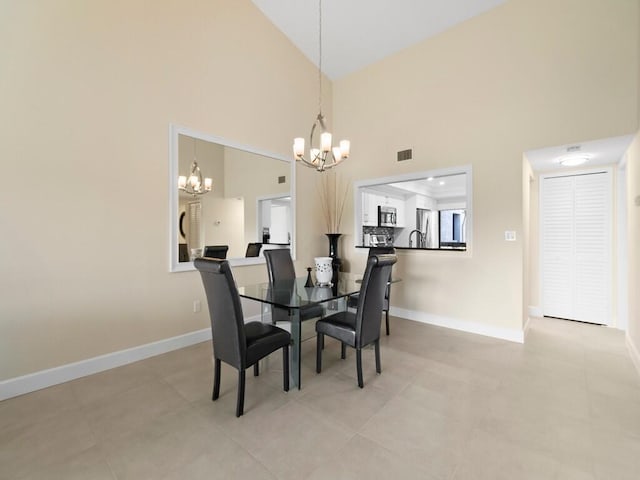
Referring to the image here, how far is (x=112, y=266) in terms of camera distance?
8.92 ft

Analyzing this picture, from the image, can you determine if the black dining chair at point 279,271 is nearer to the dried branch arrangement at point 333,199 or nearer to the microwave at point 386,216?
the dried branch arrangement at point 333,199

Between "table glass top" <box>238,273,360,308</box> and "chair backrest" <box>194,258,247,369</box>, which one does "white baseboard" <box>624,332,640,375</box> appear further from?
"chair backrest" <box>194,258,247,369</box>

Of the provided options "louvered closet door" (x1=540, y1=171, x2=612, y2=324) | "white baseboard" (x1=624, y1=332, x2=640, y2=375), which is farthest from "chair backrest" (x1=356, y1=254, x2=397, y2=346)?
"louvered closet door" (x1=540, y1=171, x2=612, y2=324)

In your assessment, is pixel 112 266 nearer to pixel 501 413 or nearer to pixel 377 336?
pixel 377 336

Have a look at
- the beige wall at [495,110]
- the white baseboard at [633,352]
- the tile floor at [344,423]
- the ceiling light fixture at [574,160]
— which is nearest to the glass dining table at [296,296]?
the tile floor at [344,423]

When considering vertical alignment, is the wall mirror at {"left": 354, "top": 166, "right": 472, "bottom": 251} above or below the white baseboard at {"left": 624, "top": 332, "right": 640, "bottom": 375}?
above

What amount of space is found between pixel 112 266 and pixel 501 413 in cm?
347

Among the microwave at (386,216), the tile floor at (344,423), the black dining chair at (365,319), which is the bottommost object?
the tile floor at (344,423)

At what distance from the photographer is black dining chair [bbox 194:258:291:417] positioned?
6.31ft

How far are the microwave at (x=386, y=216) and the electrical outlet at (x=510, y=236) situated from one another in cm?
235

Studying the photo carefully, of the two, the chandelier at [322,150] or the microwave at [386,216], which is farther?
the microwave at [386,216]

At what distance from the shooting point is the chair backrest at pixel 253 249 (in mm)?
3998

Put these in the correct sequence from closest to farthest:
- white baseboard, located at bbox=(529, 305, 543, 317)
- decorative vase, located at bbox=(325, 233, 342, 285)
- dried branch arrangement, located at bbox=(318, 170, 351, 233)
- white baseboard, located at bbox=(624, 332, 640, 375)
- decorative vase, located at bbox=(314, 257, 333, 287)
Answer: white baseboard, located at bbox=(624, 332, 640, 375), decorative vase, located at bbox=(314, 257, 333, 287), white baseboard, located at bbox=(529, 305, 543, 317), decorative vase, located at bbox=(325, 233, 342, 285), dried branch arrangement, located at bbox=(318, 170, 351, 233)

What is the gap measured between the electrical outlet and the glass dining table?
1.92 meters
